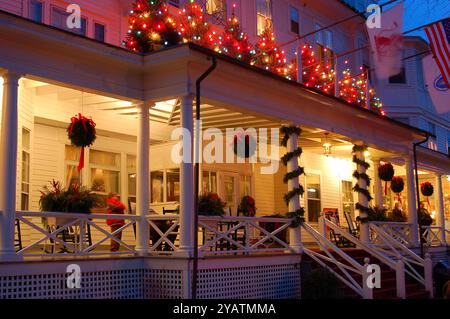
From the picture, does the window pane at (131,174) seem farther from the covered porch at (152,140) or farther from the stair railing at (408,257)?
the stair railing at (408,257)

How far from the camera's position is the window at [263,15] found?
21656mm

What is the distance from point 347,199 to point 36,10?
1490 cm

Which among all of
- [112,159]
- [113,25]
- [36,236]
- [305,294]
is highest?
[113,25]

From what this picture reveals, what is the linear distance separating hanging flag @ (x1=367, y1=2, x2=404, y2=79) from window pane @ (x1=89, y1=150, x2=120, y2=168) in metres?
7.36

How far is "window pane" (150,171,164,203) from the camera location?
17359 millimetres

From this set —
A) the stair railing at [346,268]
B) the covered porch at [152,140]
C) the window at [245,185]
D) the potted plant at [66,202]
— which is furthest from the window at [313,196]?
the potted plant at [66,202]

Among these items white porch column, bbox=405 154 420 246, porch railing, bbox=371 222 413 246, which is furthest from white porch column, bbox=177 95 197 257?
white porch column, bbox=405 154 420 246

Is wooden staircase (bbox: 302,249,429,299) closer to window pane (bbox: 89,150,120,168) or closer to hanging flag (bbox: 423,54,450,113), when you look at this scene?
hanging flag (bbox: 423,54,450,113)

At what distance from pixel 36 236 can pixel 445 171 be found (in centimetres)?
1779

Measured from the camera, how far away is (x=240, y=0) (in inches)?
818

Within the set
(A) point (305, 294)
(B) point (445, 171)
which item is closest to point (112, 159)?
(A) point (305, 294)

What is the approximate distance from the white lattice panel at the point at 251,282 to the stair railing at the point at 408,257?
3.39m

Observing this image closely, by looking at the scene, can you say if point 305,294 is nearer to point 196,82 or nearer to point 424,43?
point 196,82

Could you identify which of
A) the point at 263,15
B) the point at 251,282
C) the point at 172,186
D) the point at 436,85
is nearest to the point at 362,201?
the point at 436,85
